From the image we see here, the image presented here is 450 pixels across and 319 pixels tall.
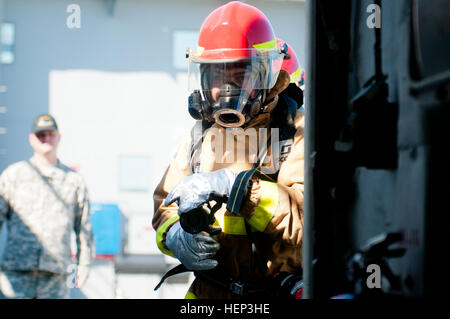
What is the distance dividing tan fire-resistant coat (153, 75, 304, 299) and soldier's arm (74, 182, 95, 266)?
7.59ft

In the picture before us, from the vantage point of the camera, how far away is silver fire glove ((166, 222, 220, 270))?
239cm

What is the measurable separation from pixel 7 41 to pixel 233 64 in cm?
578

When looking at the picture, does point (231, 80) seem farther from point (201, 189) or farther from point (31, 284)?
point (31, 284)

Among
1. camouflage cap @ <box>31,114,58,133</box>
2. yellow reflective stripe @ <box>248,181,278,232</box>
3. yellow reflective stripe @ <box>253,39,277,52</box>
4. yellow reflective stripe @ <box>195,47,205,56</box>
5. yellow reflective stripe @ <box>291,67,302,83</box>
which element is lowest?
yellow reflective stripe @ <box>248,181,278,232</box>

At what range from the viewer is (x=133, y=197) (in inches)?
294

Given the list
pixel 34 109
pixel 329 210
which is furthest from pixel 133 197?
pixel 329 210

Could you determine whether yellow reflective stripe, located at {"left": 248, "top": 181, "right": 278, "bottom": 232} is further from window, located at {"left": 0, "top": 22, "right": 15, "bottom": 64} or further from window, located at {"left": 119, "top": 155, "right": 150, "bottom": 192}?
window, located at {"left": 0, "top": 22, "right": 15, "bottom": 64}

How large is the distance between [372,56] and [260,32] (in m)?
1.31

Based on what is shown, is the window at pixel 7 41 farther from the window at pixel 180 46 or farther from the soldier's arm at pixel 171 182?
the soldier's arm at pixel 171 182

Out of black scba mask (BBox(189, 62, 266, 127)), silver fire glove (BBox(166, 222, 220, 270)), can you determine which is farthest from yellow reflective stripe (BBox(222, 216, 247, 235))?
black scba mask (BBox(189, 62, 266, 127))

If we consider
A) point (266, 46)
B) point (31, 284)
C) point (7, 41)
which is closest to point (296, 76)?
point (266, 46)

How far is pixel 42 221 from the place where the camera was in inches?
189

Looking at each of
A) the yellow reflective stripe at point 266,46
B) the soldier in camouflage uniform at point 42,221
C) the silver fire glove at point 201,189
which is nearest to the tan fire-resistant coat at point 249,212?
the silver fire glove at point 201,189

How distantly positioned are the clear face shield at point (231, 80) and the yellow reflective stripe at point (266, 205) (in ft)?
1.14
